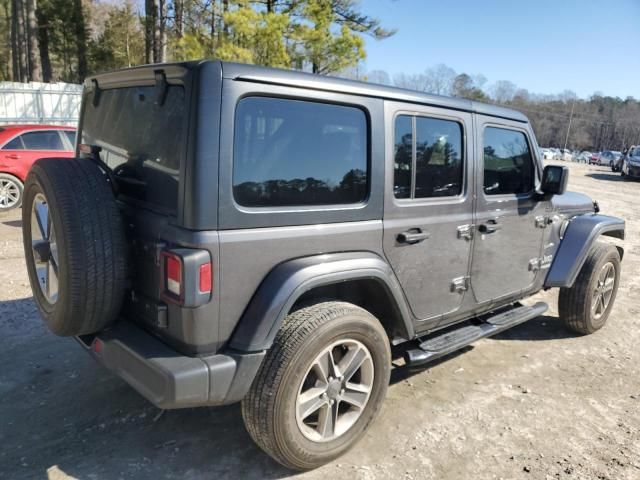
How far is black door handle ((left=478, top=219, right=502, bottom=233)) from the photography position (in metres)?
3.39

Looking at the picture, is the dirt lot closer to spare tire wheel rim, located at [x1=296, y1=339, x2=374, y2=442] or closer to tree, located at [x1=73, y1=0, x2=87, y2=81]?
spare tire wheel rim, located at [x1=296, y1=339, x2=374, y2=442]

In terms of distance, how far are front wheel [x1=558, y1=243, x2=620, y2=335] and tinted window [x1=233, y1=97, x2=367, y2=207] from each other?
2783 millimetres

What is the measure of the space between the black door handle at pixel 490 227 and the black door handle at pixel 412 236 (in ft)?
1.96

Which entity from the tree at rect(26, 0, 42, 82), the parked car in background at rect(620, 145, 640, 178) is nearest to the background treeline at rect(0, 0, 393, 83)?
the tree at rect(26, 0, 42, 82)

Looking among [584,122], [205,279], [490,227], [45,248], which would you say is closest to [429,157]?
[490,227]

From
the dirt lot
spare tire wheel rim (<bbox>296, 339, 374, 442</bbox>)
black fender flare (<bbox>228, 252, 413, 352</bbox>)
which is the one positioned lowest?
the dirt lot

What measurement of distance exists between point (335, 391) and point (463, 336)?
4.05ft

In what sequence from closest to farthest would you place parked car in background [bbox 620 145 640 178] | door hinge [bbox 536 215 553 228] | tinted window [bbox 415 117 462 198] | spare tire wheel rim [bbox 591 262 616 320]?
tinted window [bbox 415 117 462 198] < door hinge [bbox 536 215 553 228] < spare tire wheel rim [bbox 591 262 616 320] < parked car in background [bbox 620 145 640 178]

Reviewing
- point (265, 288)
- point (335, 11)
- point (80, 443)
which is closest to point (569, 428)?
point (265, 288)

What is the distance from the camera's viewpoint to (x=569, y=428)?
3145 millimetres

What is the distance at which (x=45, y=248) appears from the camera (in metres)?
2.59

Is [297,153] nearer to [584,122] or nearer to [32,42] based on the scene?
[32,42]

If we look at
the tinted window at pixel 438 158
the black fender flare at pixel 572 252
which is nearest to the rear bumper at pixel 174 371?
the tinted window at pixel 438 158

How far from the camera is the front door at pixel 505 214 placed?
344 cm
